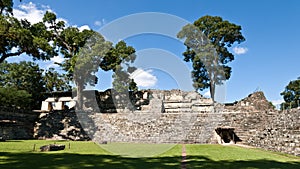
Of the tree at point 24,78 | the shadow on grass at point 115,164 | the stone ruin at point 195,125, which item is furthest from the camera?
the tree at point 24,78

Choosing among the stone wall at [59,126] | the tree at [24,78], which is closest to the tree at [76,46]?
the stone wall at [59,126]

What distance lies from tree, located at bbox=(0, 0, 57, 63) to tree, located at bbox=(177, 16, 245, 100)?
15.3 m

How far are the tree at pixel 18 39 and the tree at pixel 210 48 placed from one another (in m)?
15.3

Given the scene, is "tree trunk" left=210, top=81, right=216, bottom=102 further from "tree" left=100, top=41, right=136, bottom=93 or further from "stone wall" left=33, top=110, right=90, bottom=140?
"stone wall" left=33, top=110, right=90, bottom=140

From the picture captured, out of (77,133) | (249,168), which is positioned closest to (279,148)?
(249,168)

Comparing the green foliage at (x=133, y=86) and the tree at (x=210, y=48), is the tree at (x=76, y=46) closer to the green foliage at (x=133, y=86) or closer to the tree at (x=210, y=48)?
the green foliage at (x=133, y=86)

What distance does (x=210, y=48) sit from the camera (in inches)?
1062

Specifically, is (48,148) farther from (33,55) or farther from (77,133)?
(33,55)

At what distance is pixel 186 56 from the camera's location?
30.0 m

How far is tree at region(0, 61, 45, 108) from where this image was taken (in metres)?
33.0

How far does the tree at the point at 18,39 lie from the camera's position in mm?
18594

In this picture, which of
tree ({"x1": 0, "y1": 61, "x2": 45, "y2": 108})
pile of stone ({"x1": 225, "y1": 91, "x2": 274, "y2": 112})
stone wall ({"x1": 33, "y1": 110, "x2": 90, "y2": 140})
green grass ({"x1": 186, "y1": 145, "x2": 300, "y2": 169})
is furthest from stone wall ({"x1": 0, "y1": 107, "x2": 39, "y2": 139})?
pile of stone ({"x1": 225, "y1": 91, "x2": 274, "y2": 112})

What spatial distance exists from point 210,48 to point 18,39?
1823cm

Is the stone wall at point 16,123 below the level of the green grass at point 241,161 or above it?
above
